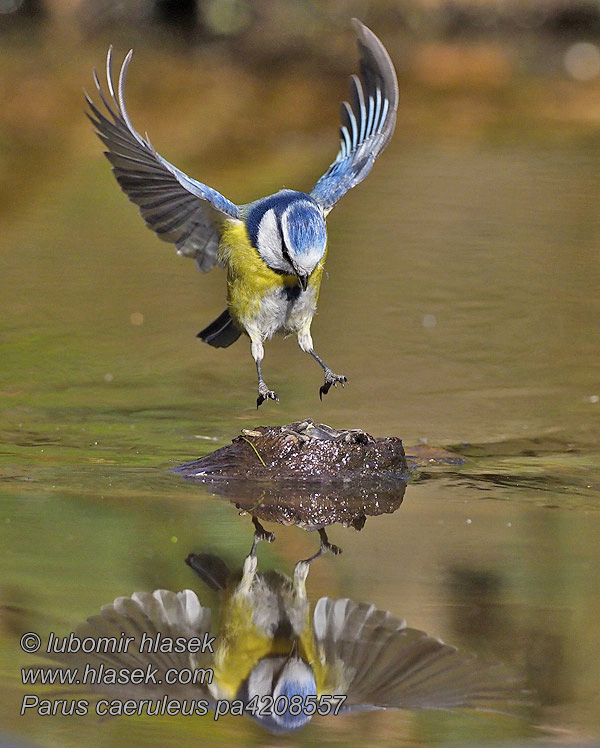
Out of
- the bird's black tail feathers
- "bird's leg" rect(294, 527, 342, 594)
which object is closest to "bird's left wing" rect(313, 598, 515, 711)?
"bird's leg" rect(294, 527, 342, 594)

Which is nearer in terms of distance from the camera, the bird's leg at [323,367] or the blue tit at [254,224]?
the blue tit at [254,224]

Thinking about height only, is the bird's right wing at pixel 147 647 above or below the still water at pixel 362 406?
above

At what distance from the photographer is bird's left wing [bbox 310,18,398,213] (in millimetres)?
6141

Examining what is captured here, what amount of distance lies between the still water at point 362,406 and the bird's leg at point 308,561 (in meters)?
0.03

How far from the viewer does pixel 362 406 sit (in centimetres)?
638

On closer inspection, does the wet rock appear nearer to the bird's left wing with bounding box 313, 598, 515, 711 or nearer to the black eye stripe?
the black eye stripe

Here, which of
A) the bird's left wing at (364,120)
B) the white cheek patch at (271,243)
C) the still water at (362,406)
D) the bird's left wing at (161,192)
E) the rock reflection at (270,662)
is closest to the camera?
the rock reflection at (270,662)

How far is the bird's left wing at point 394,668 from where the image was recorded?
336 centimetres

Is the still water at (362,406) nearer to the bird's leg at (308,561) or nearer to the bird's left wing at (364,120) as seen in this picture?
the bird's leg at (308,561)

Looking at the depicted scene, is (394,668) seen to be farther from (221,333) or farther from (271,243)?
(221,333)

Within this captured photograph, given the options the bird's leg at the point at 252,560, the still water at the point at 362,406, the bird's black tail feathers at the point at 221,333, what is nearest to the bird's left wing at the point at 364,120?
the bird's black tail feathers at the point at 221,333

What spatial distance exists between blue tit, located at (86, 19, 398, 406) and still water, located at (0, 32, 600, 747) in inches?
23.6

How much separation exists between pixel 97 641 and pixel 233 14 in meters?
14.7

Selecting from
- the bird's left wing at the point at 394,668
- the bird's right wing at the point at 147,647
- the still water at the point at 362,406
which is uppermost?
the bird's left wing at the point at 394,668
